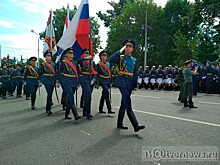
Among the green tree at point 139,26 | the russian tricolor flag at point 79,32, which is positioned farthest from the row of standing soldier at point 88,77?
the green tree at point 139,26

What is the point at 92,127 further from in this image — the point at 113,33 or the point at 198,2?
the point at 113,33

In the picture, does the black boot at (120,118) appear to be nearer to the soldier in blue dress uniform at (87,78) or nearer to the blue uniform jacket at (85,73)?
the soldier in blue dress uniform at (87,78)

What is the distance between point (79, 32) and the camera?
8.92 metres

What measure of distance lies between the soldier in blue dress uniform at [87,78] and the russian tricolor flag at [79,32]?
1.04 ft

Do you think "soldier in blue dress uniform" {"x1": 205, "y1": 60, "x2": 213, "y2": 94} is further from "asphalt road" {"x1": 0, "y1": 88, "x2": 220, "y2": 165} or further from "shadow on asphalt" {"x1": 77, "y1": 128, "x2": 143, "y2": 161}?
"shadow on asphalt" {"x1": 77, "y1": 128, "x2": 143, "y2": 161}

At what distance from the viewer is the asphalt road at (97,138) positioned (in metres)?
4.90

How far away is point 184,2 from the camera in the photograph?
44.1 meters

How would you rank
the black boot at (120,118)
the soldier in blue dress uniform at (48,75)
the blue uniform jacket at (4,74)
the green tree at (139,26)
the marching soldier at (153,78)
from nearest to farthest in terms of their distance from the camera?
the black boot at (120,118)
the soldier in blue dress uniform at (48,75)
the blue uniform jacket at (4,74)
the marching soldier at (153,78)
the green tree at (139,26)

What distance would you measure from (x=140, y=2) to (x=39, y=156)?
41939mm

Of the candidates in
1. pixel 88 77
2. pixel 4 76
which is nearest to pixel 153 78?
pixel 4 76

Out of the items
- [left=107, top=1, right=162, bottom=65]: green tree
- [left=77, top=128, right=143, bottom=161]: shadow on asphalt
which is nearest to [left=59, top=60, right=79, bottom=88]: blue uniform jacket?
[left=77, top=128, right=143, bottom=161]: shadow on asphalt

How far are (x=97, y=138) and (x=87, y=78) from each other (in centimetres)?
307

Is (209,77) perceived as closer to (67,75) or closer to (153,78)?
(153,78)

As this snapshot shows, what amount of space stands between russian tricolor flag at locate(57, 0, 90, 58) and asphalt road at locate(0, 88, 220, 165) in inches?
87.1
